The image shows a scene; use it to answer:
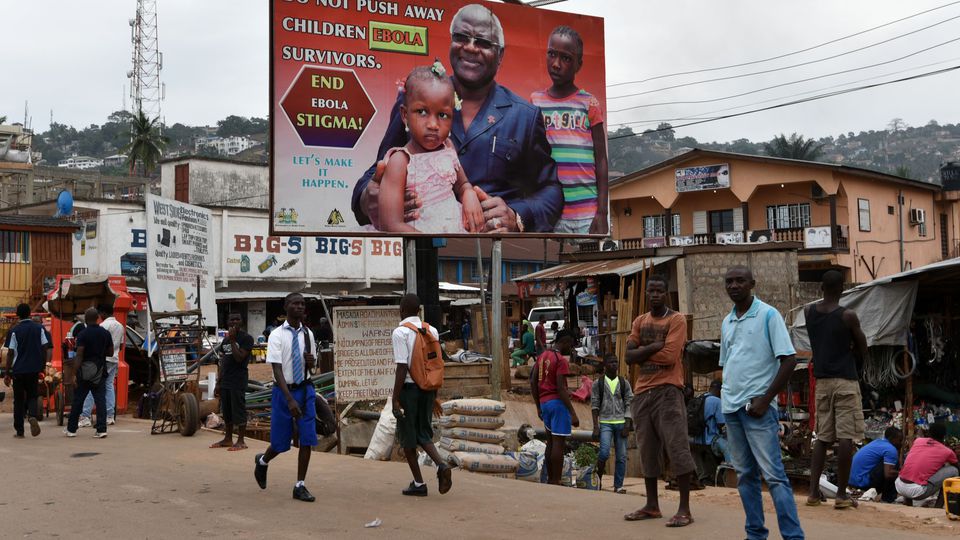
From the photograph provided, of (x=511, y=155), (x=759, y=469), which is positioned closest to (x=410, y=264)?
(x=511, y=155)

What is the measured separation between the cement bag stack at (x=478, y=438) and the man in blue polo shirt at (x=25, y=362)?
604cm

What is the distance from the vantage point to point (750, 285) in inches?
236

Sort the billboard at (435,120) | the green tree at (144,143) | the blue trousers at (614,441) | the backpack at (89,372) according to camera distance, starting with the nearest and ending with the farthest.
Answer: the blue trousers at (614,441) < the backpack at (89,372) < the billboard at (435,120) < the green tree at (144,143)

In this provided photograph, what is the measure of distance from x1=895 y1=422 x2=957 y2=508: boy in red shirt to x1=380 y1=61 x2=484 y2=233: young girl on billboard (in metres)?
8.11

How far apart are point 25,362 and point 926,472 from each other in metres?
11.1

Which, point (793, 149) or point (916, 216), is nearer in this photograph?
point (916, 216)

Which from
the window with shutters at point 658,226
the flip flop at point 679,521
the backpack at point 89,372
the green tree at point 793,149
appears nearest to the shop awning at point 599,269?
the backpack at point 89,372

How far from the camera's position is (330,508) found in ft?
25.1

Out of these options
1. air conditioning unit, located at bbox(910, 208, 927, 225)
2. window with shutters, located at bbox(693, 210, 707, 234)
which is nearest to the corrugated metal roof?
window with shutters, located at bbox(693, 210, 707, 234)

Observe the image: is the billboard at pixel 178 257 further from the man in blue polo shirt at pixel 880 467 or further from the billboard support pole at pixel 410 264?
the man in blue polo shirt at pixel 880 467

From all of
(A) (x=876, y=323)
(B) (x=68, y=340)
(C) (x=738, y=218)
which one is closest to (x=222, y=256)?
(C) (x=738, y=218)

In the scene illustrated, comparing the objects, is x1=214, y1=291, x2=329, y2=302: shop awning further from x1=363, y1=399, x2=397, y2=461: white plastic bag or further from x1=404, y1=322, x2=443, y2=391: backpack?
x1=404, y1=322, x2=443, y2=391: backpack

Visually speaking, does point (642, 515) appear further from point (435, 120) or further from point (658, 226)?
point (658, 226)

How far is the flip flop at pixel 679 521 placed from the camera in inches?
263
